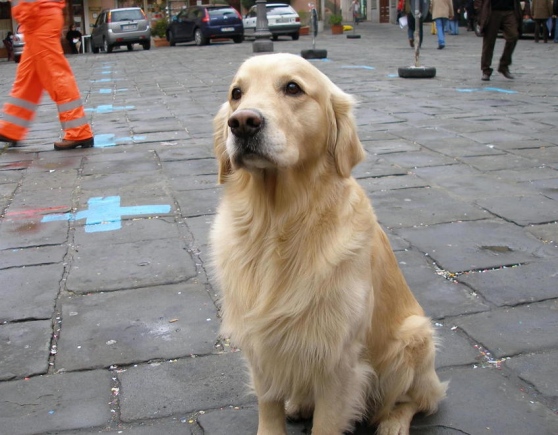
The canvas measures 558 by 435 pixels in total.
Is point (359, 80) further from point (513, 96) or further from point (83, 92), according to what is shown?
point (83, 92)

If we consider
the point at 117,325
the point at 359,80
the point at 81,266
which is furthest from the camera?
the point at 359,80

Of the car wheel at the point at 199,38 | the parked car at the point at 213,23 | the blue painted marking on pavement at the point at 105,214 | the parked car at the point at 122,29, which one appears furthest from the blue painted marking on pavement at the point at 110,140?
the parked car at the point at 122,29

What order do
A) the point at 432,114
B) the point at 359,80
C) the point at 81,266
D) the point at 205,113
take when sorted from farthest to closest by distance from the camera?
1. the point at 359,80
2. the point at 205,113
3. the point at 432,114
4. the point at 81,266

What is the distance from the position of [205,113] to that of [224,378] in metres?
7.15

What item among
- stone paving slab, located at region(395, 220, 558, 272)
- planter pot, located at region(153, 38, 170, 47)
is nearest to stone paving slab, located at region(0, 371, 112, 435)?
stone paving slab, located at region(395, 220, 558, 272)

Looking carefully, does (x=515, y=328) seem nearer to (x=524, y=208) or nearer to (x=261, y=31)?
(x=524, y=208)

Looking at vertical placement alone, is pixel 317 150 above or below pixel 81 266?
above

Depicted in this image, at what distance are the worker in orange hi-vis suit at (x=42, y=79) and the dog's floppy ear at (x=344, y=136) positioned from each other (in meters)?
5.54

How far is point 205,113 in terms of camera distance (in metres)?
9.63

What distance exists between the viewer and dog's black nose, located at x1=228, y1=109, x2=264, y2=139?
84.7 inches

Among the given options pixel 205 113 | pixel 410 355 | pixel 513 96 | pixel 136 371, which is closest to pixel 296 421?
pixel 410 355

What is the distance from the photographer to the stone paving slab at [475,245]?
400cm

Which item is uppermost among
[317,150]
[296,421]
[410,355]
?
[317,150]

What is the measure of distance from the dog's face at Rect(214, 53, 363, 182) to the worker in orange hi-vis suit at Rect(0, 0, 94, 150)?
535cm
